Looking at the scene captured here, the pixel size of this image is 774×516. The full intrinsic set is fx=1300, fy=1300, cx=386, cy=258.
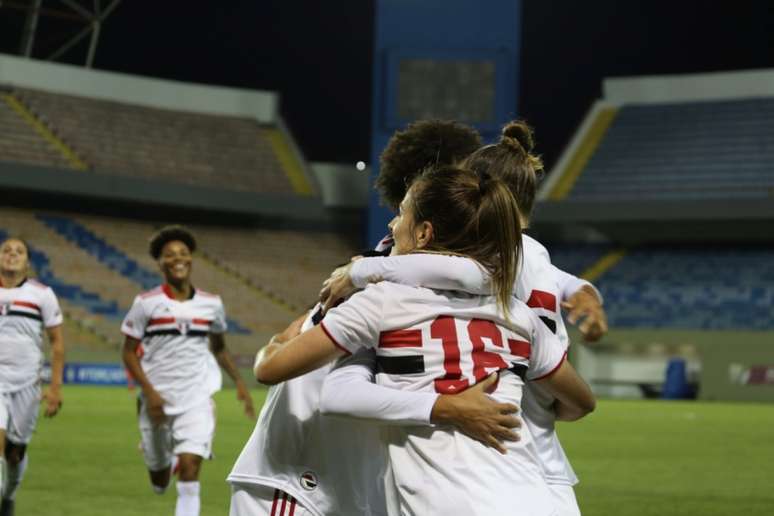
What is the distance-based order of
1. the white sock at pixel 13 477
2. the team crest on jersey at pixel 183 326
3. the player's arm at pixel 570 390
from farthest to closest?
the team crest on jersey at pixel 183 326
the white sock at pixel 13 477
the player's arm at pixel 570 390

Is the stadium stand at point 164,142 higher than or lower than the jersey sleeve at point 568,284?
higher

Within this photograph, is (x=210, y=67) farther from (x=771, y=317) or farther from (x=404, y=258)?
(x=404, y=258)

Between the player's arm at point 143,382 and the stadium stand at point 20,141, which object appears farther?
the stadium stand at point 20,141

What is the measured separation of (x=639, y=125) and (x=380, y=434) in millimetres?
42354

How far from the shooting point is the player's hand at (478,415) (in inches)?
121

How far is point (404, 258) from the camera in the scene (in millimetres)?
3221

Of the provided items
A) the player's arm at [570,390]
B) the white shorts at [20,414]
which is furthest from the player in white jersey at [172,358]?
the player's arm at [570,390]

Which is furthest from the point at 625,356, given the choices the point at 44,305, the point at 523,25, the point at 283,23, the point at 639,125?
the point at 44,305

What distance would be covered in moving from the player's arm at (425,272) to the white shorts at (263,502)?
0.78 m

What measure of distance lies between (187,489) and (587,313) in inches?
206

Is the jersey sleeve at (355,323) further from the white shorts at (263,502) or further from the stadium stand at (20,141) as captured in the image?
the stadium stand at (20,141)

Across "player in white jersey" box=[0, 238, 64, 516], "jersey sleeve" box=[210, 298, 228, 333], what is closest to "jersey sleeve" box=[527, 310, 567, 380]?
"player in white jersey" box=[0, 238, 64, 516]

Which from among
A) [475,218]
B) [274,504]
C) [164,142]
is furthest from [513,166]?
[164,142]

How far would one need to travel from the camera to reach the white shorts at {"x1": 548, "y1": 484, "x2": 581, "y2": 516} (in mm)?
3844
